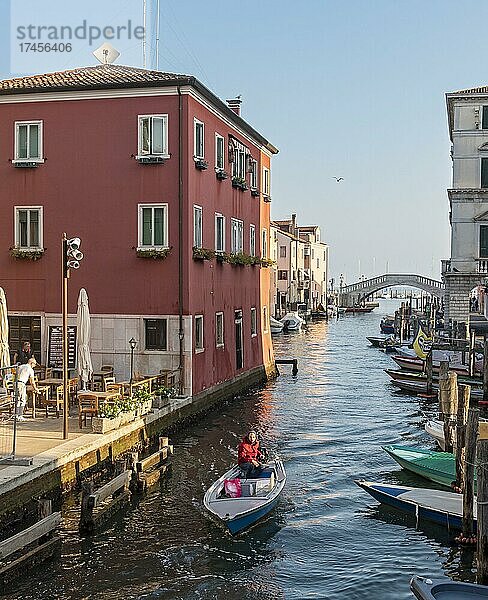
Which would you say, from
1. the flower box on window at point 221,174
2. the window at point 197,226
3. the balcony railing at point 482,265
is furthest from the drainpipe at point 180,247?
the balcony railing at point 482,265

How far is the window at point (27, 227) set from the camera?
22.7 meters

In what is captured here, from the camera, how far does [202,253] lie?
A: 22.6 metres

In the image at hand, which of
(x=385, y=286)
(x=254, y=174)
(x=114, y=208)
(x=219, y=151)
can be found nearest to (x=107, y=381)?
(x=114, y=208)

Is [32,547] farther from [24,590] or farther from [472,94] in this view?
[472,94]

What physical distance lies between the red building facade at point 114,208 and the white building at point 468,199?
24222mm

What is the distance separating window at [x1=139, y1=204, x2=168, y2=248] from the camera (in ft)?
72.0

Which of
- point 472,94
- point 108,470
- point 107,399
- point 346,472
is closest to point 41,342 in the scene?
point 107,399

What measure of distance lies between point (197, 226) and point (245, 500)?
11093 mm

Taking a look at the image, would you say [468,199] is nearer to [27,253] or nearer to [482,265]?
[482,265]

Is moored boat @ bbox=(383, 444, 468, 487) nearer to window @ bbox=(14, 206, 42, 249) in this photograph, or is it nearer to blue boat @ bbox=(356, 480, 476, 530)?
blue boat @ bbox=(356, 480, 476, 530)

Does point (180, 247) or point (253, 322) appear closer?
point (180, 247)

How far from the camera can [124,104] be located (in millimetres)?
21922

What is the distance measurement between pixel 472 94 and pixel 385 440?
93.4 ft

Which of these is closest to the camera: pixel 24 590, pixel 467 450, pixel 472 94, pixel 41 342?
pixel 24 590
